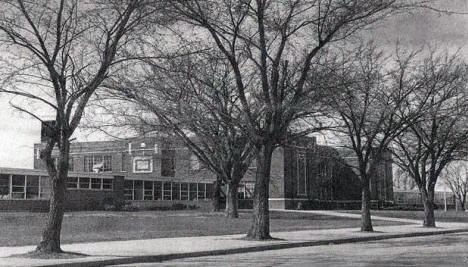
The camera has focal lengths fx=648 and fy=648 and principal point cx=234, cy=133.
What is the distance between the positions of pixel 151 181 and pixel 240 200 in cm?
902

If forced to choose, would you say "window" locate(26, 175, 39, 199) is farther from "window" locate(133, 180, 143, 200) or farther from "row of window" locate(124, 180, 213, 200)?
"window" locate(133, 180, 143, 200)

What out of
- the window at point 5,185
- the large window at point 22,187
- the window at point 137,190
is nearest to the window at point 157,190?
the window at point 137,190

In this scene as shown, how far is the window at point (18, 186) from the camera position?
4625 centimetres

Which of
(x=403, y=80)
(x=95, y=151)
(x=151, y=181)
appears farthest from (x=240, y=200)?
(x=403, y=80)


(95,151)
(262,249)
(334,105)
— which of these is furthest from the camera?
(95,151)

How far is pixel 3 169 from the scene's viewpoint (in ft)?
148

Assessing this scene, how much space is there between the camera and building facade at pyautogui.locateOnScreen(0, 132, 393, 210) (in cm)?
4616

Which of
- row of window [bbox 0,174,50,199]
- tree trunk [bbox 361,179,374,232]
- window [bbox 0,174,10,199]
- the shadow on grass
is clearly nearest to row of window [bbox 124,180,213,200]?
row of window [bbox 0,174,50,199]

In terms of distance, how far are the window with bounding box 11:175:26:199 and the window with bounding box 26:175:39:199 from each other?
0.37 metres

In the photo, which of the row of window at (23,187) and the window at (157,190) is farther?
the window at (157,190)

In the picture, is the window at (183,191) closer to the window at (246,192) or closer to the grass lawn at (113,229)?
the window at (246,192)

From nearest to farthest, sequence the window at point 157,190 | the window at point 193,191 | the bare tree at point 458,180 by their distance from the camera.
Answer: the window at point 157,190
the window at point 193,191
the bare tree at point 458,180

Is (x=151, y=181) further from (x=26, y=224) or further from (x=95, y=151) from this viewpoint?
(x=26, y=224)

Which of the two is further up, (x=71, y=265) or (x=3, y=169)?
(x=3, y=169)
